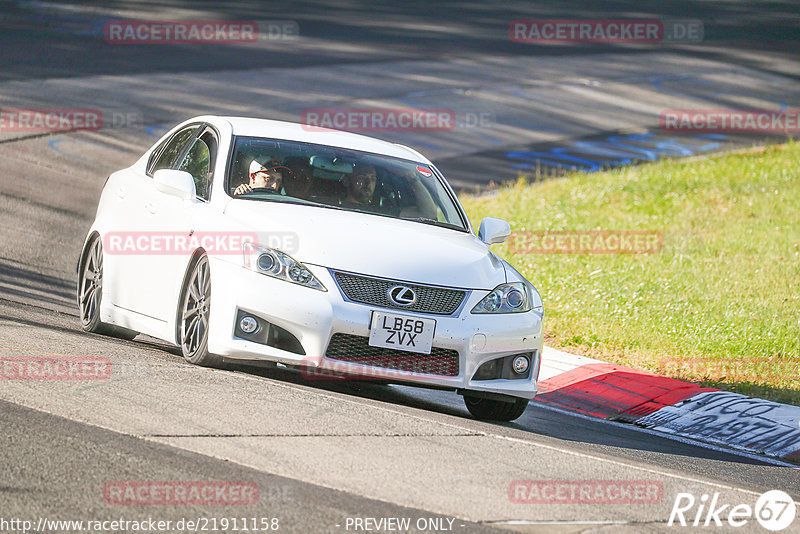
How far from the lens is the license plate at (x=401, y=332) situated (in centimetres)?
725

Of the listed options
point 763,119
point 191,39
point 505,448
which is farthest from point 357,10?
point 505,448

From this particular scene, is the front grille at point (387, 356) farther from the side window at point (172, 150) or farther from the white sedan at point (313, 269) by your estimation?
the side window at point (172, 150)

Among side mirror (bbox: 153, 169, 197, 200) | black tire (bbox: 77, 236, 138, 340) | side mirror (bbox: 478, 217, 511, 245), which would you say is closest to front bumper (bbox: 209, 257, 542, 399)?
side mirror (bbox: 153, 169, 197, 200)

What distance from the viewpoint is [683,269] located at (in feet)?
48.3

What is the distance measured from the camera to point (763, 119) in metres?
29.1

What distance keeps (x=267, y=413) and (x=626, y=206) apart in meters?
13.0

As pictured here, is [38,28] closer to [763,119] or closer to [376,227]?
[763,119]

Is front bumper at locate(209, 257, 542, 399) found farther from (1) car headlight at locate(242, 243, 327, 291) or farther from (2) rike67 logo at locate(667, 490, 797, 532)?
(2) rike67 logo at locate(667, 490, 797, 532)

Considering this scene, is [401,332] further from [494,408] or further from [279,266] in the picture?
[494,408]

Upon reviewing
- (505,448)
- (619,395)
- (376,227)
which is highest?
(376,227)

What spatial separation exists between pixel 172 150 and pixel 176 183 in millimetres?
1277

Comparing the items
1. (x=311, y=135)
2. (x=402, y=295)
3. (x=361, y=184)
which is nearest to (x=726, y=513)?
(x=402, y=295)

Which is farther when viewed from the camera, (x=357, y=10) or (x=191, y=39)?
(x=357, y=10)

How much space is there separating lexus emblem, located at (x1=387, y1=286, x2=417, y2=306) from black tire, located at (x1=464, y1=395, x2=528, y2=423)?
1087 mm
